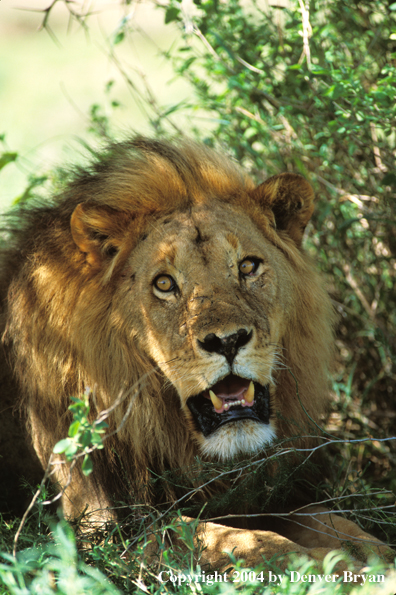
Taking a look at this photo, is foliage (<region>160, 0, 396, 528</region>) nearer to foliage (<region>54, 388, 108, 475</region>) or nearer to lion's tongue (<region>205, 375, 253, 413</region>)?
lion's tongue (<region>205, 375, 253, 413</region>)

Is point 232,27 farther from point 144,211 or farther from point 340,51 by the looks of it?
point 144,211

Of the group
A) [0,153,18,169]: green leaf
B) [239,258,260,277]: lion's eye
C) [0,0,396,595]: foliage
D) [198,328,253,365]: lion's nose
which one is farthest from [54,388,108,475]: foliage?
[0,153,18,169]: green leaf

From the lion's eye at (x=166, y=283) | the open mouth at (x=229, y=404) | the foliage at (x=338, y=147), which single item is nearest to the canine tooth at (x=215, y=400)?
the open mouth at (x=229, y=404)

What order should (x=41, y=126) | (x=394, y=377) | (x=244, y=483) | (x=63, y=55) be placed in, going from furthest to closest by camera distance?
(x=63, y=55) < (x=41, y=126) < (x=394, y=377) < (x=244, y=483)

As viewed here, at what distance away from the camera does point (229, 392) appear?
271 centimetres

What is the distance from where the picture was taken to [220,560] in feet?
8.41

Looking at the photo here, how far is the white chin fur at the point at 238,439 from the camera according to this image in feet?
8.67

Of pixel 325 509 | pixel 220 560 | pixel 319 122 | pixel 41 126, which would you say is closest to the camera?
pixel 220 560

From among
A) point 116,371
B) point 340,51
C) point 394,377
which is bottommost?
point 394,377

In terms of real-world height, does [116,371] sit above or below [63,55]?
below

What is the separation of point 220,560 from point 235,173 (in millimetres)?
1922

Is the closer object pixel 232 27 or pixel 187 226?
pixel 187 226

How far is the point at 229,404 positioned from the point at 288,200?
1.19m

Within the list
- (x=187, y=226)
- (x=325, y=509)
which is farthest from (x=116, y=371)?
(x=325, y=509)
